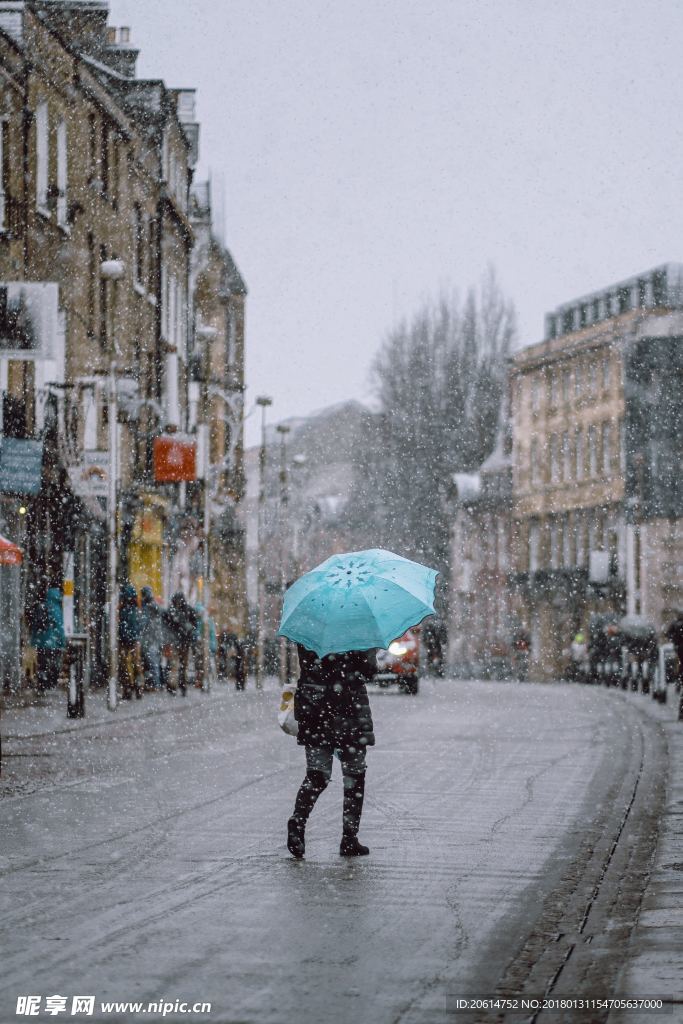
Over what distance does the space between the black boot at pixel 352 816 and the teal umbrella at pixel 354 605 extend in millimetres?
916

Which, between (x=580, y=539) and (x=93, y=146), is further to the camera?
(x=580, y=539)

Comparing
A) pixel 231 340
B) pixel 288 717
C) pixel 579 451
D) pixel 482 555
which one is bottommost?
pixel 288 717

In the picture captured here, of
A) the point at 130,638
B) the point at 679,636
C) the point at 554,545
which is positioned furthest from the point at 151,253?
the point at 554,545

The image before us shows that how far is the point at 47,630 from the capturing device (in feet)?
112

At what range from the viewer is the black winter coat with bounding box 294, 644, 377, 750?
1144cm

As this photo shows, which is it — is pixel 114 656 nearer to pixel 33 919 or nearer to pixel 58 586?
pixel 58 586

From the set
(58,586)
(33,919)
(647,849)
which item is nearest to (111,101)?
(58,586)

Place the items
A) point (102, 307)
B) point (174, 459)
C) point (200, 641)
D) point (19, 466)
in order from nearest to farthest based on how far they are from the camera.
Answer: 1. point (19, 466)
2. point (200, 641)
3. point (174, 459)
4. point (102, 307)

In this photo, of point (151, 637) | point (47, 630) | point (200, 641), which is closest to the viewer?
point (47, 630)

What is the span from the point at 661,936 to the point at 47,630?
2615 centimetres

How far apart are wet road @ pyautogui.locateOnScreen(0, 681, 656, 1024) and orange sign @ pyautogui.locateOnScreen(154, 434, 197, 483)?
20724 mm

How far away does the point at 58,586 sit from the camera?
38.2 metres

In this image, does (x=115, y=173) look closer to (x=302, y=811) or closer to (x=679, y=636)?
(x=679, y=636)

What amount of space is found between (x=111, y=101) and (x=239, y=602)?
26126 millimetres
